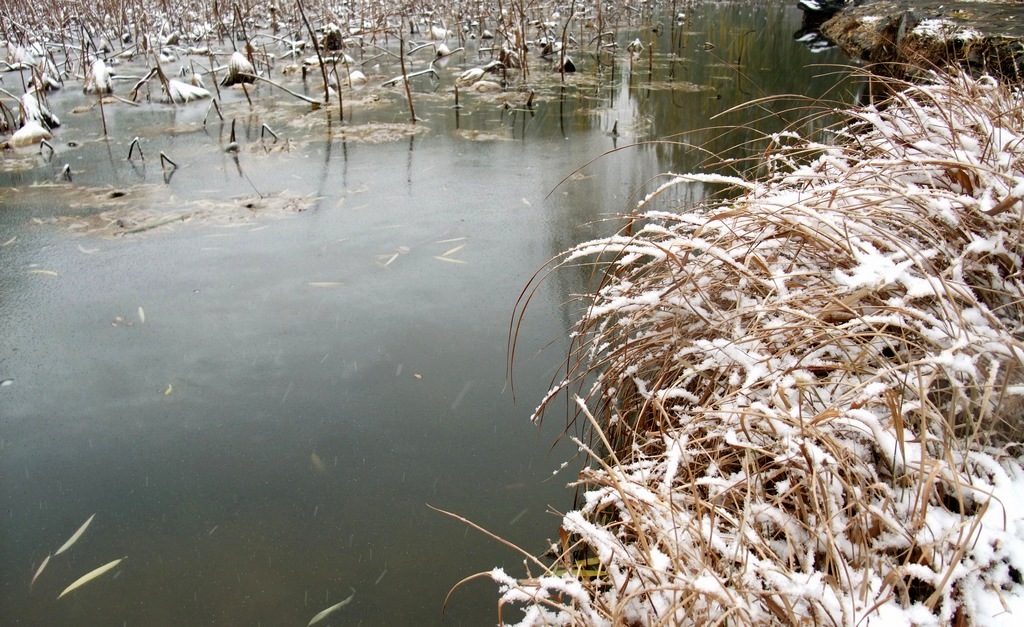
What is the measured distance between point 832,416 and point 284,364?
2.37m

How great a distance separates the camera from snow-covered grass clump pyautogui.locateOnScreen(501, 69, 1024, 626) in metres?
1.19

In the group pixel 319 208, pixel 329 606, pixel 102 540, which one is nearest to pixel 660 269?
pixel 329 606

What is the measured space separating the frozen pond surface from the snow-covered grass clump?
0.69 meters

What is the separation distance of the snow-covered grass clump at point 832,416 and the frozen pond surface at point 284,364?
2.26 ft

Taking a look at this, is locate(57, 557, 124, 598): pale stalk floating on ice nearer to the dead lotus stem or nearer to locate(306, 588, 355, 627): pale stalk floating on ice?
locate(306, 588, 355, 627): pale stalk floating on ice

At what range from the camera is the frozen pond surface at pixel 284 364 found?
214 centimetres

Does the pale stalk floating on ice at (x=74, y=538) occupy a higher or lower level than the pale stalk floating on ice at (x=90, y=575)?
higher

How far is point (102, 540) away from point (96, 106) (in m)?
6.27

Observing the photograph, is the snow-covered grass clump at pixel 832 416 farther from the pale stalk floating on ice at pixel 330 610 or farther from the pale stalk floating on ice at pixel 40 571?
the pale stalk floating on ice at pixel 40 571

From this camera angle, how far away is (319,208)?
4621 millimetres

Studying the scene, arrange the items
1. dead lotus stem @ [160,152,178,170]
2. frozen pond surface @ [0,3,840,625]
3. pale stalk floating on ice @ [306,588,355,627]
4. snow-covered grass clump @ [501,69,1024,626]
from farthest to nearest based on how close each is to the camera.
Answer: dead lotus stem @ [160,152,178,170] → frozen pond surface @ [0,3,840,625] → pale stalk floating on ice @ [306,588,355,627] → snow-covered grass clump @ [501,69,1024,626]

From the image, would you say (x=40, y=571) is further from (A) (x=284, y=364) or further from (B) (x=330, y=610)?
(A) (x=284, y=364)

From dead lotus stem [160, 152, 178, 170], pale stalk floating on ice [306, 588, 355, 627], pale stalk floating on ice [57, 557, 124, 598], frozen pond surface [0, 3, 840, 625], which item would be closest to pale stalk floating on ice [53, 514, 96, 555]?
frozen pond surface [0, 3, 840, 625]

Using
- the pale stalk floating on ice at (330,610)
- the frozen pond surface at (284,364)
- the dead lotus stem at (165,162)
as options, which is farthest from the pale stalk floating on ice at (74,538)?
the dead lotus stem at (165,162)
